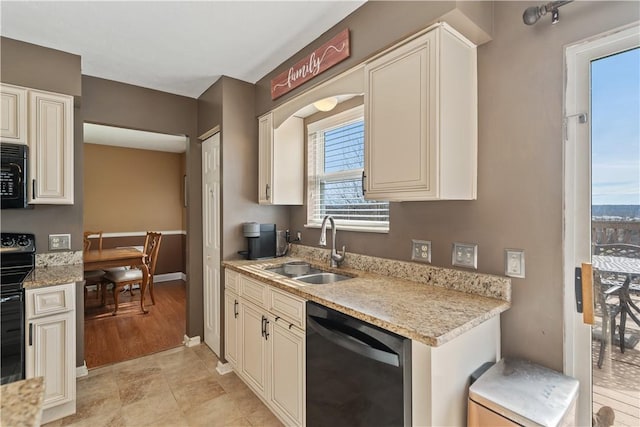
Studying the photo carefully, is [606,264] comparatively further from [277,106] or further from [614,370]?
[277,106]

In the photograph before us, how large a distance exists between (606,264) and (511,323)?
1.54 feet

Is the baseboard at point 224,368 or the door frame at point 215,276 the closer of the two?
the baseboard at point 224,368

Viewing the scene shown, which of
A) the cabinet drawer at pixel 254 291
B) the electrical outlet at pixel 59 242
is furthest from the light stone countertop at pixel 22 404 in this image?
the electrical outlet at pixel 59 242

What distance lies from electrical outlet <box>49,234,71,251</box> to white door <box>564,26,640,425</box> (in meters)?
3.34

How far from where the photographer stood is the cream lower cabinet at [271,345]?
178cm

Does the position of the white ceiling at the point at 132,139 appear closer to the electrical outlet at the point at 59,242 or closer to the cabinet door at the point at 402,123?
the electrical outlet at the point at 59,242

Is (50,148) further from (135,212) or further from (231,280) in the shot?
(135,212)

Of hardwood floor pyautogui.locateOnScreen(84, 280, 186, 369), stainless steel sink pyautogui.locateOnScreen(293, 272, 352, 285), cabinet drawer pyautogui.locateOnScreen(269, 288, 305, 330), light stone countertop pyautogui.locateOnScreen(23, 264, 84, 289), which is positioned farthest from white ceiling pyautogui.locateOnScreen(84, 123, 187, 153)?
cabinet drawer pyautogui.locateOnScreen(269, 288, 305, 330)

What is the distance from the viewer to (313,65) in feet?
7.15

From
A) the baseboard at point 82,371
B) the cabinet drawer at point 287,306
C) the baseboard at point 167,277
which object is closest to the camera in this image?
the cabinet drawer at point 287,306

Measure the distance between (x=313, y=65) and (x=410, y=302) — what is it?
5.54 feet

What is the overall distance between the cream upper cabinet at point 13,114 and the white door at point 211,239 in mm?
1306

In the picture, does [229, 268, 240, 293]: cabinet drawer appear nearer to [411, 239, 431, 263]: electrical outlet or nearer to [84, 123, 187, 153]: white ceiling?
[411, 239, 431, 263]: electrical outlet

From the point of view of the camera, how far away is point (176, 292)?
5188mm
